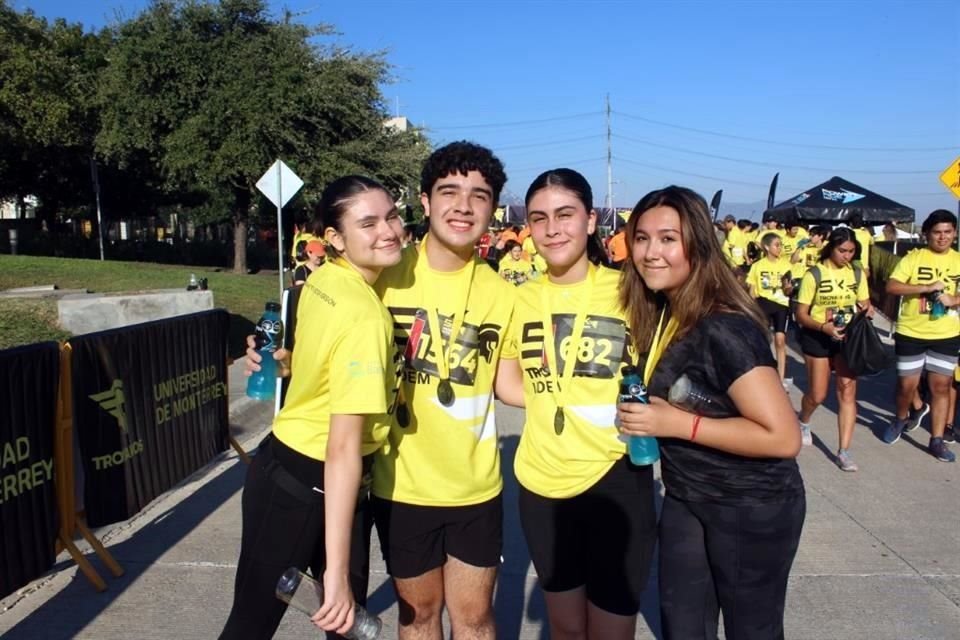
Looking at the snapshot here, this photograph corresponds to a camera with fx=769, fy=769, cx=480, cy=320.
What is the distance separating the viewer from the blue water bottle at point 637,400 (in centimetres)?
237

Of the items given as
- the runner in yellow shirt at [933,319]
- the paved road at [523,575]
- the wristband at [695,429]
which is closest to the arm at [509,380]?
the wristband at [695,429]

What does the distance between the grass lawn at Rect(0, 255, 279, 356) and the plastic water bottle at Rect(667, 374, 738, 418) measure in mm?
9397

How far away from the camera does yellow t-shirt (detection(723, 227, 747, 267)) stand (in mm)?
17072

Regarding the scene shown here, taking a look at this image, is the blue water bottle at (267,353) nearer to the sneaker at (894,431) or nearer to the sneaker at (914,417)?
the sneaker at (894,431)

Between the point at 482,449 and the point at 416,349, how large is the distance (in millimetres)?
427

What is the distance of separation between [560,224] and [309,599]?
4.83ft

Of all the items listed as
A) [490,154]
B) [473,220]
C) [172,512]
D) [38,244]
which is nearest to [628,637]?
[473,220]

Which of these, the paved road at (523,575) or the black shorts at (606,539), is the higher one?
the black shorts at (606,539)

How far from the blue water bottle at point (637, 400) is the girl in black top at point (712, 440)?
0.05 m

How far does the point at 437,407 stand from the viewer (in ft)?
8.62

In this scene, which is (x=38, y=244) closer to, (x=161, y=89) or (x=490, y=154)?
(x=161, y=89)

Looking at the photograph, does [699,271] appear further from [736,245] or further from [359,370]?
[736,245]

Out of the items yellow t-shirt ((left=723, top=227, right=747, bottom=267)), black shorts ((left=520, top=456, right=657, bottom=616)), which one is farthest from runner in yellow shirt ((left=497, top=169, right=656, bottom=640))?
yellow t-shirt ((left=723, top=227, right=747, bottom=267))

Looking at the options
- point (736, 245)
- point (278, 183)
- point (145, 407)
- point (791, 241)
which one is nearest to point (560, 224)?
point (145, 407)
